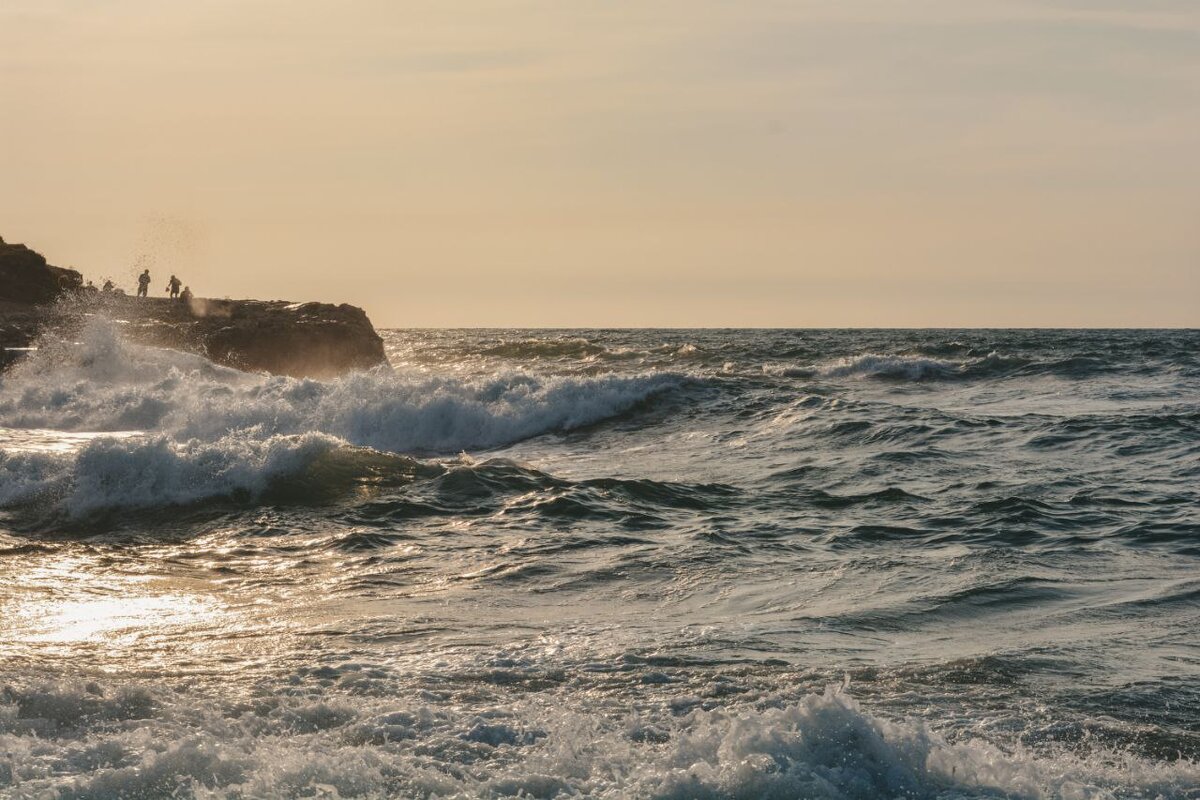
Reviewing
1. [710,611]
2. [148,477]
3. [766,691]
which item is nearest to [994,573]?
[710,611]

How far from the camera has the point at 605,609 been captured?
9.61 meters

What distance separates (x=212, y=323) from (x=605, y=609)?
28313 millimetres

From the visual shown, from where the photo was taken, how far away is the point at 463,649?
27.1ft

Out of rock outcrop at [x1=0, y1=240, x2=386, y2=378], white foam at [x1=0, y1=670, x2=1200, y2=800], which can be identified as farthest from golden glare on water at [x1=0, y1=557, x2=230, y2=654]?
rock outcrop at [x1=0, y1=240, x2=386, y2=378]

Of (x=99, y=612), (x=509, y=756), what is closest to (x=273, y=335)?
(x=99, y=612)

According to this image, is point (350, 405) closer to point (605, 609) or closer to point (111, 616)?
point (111, 616)

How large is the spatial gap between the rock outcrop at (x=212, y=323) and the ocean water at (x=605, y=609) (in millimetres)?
10947

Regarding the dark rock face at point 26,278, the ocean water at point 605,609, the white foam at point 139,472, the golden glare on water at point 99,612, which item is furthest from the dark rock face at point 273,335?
the golden glare on water at point 99,612

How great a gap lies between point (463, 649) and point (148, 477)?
7923 millimetres

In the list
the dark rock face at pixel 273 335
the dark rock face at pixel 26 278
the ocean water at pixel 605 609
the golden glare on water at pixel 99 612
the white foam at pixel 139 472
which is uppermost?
the dark rock face at pixel 26 278

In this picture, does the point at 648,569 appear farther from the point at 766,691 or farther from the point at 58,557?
the point at 58,557

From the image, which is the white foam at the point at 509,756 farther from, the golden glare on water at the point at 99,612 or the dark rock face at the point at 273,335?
the dark rock face at the point at 273,335

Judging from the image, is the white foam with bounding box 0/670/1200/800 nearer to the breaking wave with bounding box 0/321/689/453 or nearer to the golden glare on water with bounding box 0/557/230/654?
the golden glare on water with bounding box 0/557/230/654

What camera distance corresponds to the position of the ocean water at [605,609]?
5957 mm
